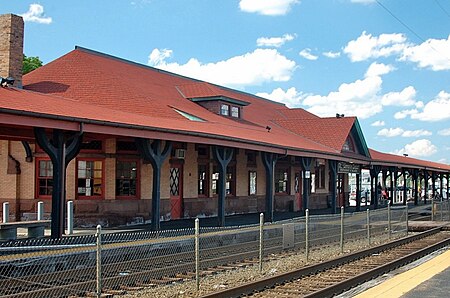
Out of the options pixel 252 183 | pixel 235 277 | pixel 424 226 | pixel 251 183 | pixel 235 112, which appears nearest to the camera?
pixel 235 277

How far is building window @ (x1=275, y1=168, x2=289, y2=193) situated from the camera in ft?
98.8

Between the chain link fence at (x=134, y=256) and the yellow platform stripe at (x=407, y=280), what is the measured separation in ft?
8.93

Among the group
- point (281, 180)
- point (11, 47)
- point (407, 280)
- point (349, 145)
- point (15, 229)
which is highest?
point (11, 47)

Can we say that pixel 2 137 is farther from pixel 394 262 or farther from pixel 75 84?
pixel 394 262

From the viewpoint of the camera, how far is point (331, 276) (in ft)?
40.4

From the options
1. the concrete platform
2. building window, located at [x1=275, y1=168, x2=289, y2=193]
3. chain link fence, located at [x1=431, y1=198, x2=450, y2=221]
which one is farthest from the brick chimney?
chain link fence, located at [x1=431, y1=198, x2=450, y2=221]

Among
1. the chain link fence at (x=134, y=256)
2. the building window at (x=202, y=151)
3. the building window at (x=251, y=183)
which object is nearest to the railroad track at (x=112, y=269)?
the chain link fence at (x=134, y=256)

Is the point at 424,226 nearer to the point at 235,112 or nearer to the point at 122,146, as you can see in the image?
the point at 235,112

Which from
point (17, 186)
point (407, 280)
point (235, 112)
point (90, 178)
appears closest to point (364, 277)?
point (407, 280)

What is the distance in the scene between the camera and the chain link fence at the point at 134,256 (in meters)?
9.67

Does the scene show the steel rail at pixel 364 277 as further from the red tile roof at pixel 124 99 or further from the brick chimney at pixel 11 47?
the brick chimney at pixel 11 47

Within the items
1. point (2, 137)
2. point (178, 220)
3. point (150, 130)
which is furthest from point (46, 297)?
point (178, 220)

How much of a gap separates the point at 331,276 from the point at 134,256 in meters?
4.65

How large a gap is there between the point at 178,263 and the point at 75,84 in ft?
37.5
